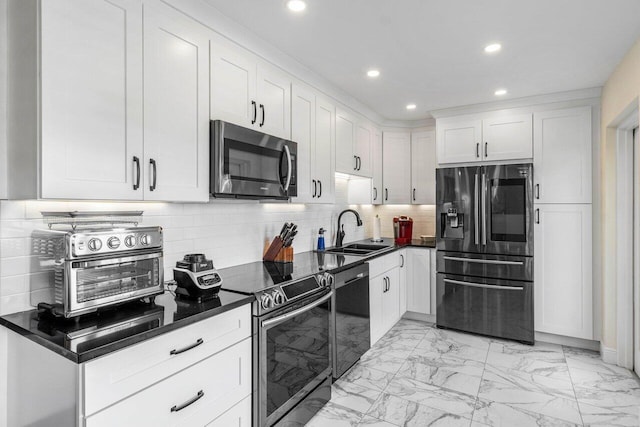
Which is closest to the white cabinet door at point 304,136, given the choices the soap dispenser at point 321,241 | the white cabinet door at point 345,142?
the white cabinet door at point 345,142

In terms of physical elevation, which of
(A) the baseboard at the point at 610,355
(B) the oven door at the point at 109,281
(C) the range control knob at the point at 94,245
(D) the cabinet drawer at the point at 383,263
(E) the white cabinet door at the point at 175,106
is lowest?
(A) the baseboard at the point at 610,355

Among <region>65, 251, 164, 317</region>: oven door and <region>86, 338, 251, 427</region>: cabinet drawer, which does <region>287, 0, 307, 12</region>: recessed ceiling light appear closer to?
<region>65, 251, 164, 317</region>: oven door

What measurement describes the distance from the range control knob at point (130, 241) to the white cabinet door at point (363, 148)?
8.42 ft

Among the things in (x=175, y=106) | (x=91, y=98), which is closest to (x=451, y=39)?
(x=175, y=106)

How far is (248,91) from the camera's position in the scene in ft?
7.59

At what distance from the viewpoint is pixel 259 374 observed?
1.83m

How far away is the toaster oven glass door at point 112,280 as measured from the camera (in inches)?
52.7

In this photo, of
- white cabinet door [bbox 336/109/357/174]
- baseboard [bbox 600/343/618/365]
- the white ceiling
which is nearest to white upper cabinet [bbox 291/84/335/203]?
white cabinet door [bbox 336/109/357/174]

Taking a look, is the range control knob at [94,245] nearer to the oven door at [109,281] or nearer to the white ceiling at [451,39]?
the oven door at [109,281]

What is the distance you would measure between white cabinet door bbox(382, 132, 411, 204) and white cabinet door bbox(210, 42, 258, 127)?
2.56 metres

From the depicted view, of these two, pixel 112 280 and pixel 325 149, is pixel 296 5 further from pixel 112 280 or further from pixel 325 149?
pixel 112 280

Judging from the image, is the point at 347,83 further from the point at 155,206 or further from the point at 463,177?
the point at 155,206

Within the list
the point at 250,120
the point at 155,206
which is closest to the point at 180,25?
the point at 250,120

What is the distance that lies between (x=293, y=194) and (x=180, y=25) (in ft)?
4.15
